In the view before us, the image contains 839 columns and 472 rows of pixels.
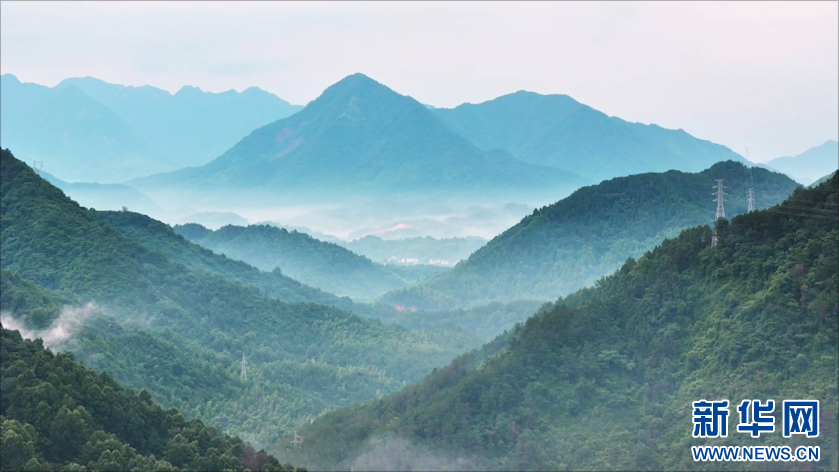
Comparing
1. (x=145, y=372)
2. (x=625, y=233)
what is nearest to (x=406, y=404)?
(x=145, y=372)

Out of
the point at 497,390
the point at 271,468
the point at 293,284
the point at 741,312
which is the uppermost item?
the point at 293,284

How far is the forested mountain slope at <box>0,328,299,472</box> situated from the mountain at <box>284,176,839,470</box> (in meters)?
13.4

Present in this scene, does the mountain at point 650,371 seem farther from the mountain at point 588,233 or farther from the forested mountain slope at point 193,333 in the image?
the mountain at point 588,233

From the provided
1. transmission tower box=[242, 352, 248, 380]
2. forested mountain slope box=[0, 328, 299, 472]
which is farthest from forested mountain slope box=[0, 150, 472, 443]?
forested mountain slope box=[0, 328, 299, 472]

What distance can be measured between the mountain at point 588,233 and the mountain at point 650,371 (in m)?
49.3

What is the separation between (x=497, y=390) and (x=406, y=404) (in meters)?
6.97

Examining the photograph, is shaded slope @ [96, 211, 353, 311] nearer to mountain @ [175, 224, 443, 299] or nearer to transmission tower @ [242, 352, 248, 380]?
transmission tower @ [242, 352, 248, 380]

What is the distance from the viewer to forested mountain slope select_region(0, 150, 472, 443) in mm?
69625

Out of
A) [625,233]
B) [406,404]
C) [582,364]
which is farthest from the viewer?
[625,233]

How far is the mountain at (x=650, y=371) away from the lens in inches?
1844

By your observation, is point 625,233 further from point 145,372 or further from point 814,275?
point 814,275

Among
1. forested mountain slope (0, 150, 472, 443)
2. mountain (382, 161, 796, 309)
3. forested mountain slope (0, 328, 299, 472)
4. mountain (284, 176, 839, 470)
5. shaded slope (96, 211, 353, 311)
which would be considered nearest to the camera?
forested mountain slope (0, 328, 299, 472)

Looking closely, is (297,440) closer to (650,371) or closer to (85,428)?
(650,371)

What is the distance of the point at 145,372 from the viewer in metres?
68.7
